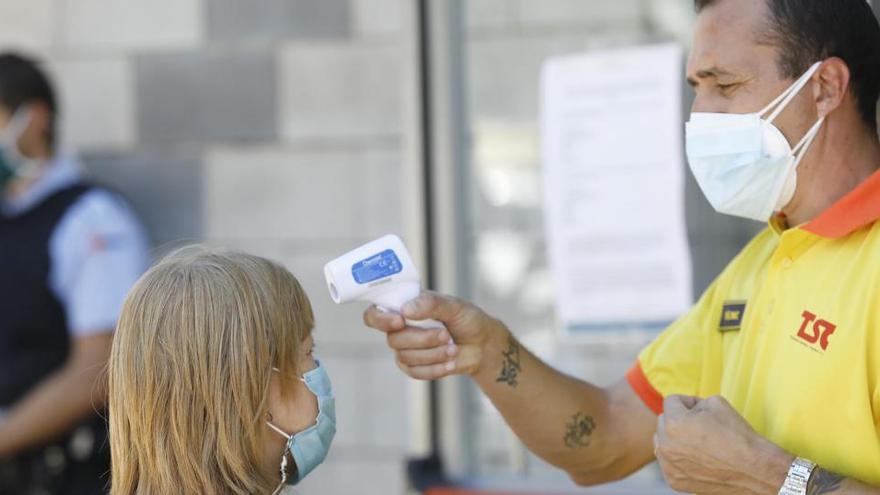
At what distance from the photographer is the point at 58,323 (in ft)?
14.3

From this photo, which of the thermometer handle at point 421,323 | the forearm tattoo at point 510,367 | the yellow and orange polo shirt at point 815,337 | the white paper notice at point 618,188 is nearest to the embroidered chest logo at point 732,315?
the yellow and orange polo shirt at point 815,337

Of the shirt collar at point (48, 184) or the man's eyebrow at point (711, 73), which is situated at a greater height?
the man's eyebrow at point (711, 73)

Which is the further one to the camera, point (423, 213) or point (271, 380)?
point (423, 213)

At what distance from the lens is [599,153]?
361 cm

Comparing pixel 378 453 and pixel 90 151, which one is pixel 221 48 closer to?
pixel 90 151

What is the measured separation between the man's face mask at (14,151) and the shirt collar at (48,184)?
64 mm

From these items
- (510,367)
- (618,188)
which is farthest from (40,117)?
(510,367)

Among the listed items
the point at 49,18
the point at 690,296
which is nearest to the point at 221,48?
the point at 49,18

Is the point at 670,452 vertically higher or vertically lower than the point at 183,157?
lower

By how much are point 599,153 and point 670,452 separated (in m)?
1.50

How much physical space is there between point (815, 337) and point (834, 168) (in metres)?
0.32

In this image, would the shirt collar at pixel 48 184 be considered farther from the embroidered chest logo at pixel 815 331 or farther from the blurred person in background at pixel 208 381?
the embroidered chest logo at pixel 815 331

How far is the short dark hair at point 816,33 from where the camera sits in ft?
7.66

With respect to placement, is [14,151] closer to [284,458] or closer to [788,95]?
[284,458]
